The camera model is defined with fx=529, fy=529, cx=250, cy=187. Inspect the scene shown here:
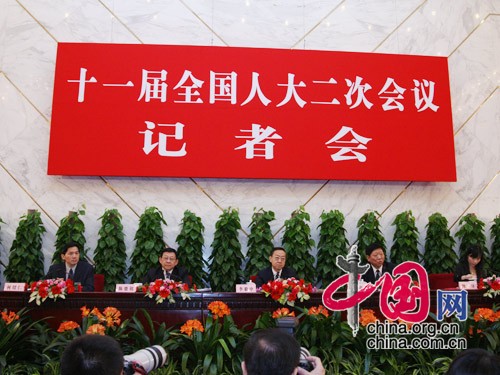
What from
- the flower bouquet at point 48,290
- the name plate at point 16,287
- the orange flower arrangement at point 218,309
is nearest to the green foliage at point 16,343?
the flower bouquet at point 48,290

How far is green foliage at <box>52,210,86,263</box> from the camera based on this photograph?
5.15 m

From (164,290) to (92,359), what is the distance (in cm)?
214

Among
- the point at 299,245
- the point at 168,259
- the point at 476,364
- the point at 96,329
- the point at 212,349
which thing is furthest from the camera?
the point at 299,245

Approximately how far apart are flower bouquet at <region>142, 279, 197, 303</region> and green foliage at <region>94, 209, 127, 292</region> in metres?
1.71

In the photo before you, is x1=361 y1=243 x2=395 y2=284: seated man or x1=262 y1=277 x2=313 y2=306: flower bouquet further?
x1=361 y1=243 x2=395 y2=284: seated man

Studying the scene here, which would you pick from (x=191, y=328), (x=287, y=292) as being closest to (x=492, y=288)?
(x=287, y=292)

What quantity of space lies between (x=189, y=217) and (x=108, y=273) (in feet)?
3.10

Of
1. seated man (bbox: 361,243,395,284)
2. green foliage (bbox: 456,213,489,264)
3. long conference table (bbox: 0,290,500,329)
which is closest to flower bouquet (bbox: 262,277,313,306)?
long conference table (bbox: 0,290,500,329)

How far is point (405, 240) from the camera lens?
17.5ft

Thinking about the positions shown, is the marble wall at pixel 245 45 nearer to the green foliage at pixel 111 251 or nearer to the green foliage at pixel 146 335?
the green foliage at pixel 111 251

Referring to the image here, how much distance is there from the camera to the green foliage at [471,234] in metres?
5.45

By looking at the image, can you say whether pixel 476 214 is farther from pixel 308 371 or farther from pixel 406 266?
pixel 308 371

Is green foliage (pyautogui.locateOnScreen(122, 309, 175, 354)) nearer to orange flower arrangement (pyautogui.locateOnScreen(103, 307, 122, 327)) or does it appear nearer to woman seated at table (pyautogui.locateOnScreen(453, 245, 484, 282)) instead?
orange flower arrangement (pyautogui.locateOnScreen(103, 307, 122, 327))

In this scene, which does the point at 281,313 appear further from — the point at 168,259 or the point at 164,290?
the point at 168,259
